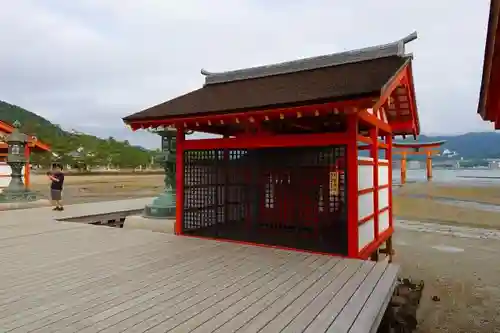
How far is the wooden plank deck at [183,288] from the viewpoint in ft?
10.2

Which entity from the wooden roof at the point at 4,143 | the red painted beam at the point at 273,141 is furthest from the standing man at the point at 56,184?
the red painted beam at the point at 273,141

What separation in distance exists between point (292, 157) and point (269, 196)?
1154 mm

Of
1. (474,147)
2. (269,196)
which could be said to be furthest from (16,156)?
(474,147)

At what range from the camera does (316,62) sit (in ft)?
24.6

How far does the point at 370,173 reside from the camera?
661 centimetres

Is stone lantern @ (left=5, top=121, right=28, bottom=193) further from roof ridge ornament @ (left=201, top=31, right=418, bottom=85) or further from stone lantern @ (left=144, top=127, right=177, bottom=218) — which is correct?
roof ridge ornament @ (left=201, top=31, right=418, bottom=85)

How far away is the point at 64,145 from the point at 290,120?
194 ft

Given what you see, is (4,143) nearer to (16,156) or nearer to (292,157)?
(16,156)

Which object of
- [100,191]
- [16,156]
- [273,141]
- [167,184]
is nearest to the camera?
[273,141]

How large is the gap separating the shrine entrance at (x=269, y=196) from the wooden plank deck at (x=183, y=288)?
83cm

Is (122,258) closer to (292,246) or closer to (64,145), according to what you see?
(292,246)

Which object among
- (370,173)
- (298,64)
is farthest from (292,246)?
(298,64)

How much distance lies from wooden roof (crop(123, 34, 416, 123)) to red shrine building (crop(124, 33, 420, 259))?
2 cm

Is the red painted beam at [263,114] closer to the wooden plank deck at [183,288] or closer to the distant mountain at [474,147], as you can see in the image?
the wooden plank deck at [183,288]
